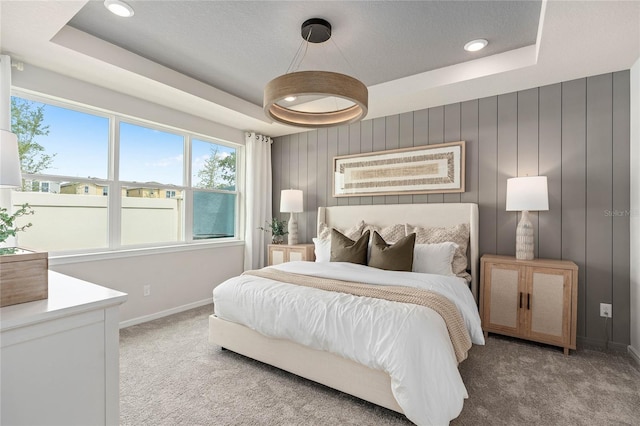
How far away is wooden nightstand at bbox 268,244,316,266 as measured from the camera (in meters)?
4.27

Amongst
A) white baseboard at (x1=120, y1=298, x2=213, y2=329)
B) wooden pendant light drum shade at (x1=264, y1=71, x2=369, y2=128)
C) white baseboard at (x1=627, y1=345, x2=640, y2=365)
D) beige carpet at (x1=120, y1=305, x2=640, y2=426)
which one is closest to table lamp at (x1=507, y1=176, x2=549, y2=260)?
beige carpet at (x1=120, y1=305, x2=640, y2=426)

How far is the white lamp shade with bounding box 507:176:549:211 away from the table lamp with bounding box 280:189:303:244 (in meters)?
2.68

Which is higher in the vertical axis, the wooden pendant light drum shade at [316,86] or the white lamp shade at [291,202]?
the wooden pendant light drum shade at [316,86]

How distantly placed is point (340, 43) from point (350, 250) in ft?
6.53

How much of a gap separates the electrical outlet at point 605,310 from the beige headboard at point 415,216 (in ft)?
3.43

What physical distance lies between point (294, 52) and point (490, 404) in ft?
10.4

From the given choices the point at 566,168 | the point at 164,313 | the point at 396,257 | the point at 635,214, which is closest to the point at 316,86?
the point at 396,257

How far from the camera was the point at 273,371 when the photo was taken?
95.3 inches

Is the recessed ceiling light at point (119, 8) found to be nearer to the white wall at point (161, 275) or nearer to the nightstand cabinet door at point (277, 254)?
the white wall at point (161, 275)

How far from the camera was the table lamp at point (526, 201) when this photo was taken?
112 inches

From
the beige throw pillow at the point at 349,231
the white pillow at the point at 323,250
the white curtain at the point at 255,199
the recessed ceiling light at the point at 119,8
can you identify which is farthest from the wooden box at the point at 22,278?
the white curtain at the point at 255,199

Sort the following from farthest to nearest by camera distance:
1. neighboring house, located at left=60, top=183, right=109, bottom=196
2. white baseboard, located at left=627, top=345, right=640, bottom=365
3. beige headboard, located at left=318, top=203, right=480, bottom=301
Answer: beige headboard, located at left=318, top=203, right=480, bottom=301 → neighboring house, located at left=60, top=183, right=109, bottom=196 → white baseboard, located at left=627, top=345, right=640, bottom=365

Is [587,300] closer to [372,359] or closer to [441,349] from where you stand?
[441,349]

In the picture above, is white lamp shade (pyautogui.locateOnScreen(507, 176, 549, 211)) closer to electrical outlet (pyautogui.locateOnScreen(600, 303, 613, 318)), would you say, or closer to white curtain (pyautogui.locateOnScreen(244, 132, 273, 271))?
electrical outlet (pyautogui.locateOnScreen(600, 303, 613, 318))
